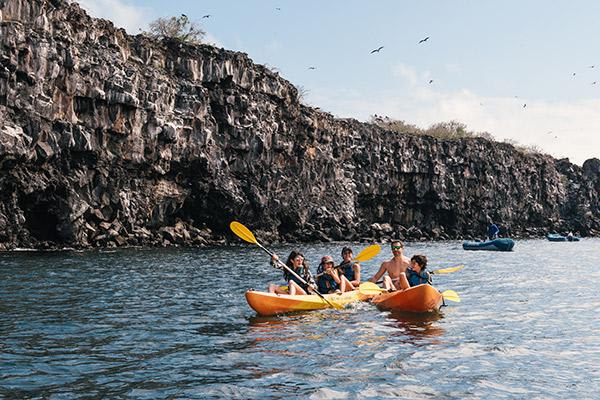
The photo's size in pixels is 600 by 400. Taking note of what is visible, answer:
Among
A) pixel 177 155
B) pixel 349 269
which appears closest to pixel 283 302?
pixel 349 269

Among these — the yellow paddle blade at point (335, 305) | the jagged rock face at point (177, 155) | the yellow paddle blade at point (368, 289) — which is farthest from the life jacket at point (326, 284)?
the jagged rock face at point (177, 155)

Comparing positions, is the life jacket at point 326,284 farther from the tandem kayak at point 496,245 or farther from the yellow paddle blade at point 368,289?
the tandem kayak at point 496,245

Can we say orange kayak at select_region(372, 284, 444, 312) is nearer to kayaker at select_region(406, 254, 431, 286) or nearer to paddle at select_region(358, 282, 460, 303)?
paddle at select_region(358, 282, 460, 303)

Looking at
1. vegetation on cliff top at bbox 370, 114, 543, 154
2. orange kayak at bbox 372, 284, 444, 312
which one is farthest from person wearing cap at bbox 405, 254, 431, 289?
vegetation on cliff top at bbox 370, 114, 543, 154

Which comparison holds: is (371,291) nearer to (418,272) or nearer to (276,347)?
(418,272)

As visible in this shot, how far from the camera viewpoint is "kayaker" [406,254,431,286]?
632 inches

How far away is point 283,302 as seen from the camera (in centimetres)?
1450

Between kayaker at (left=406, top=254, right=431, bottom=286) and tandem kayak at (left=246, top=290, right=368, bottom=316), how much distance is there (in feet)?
6.51

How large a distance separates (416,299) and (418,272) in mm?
1383

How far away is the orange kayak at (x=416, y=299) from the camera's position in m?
14.8

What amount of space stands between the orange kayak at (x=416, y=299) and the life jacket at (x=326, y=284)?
1594mm

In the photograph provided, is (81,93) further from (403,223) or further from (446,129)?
(446,129)

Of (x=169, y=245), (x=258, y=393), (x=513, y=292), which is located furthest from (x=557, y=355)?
(x=169, y=245)

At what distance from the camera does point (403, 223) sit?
77.1 meters
